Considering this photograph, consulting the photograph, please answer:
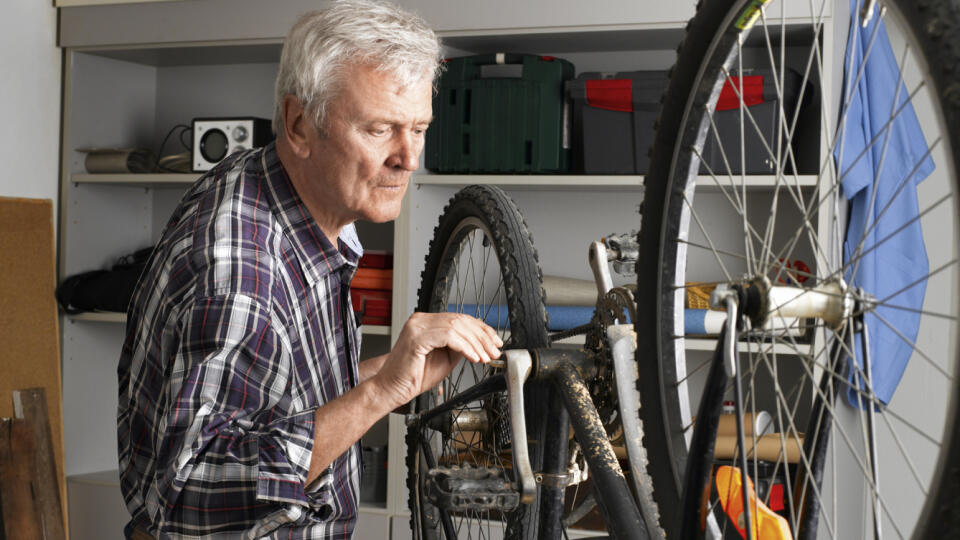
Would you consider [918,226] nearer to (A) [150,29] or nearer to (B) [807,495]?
(B) [807,495]

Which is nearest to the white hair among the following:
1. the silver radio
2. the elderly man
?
the elderly man

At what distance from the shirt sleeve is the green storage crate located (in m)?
1.64

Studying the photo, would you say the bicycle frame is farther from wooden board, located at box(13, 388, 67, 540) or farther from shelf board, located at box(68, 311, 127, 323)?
shelf board, located at box(68, 311, 127, 323)

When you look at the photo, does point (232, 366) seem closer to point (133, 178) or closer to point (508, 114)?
point (508, 114)

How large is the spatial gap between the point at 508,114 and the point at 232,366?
1727mm

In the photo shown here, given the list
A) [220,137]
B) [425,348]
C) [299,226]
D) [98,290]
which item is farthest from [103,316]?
[425,348]

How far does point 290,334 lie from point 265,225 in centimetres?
14

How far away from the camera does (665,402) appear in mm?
932

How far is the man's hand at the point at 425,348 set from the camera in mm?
1058

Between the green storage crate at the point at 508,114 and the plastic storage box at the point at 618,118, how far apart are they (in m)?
0.07

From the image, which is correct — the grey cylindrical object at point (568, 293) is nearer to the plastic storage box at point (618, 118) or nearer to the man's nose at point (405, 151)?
the plastic storage box at point (618, 118)

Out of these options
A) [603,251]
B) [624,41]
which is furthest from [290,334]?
[624,41]

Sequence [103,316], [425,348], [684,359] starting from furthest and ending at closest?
1. [103,316]
2. [425,348]
3. [684,359]

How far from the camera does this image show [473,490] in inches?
46.0
